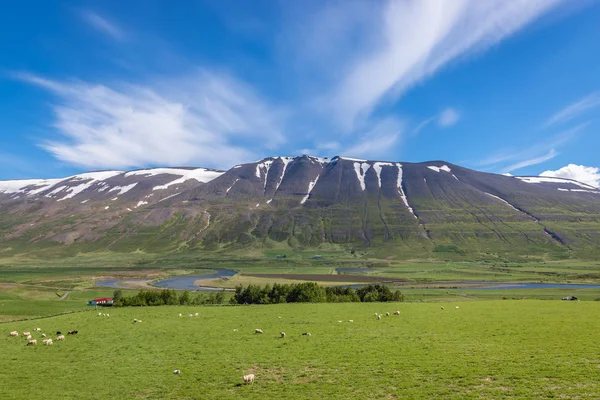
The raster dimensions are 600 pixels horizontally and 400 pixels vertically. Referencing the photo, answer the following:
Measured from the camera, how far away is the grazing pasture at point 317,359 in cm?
1805

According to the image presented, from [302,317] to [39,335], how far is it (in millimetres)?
25780

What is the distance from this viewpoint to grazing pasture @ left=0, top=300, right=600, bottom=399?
1805 cm

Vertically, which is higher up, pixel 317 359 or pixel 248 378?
pixel 248 378

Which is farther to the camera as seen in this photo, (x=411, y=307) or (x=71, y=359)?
(x=411, y=307)

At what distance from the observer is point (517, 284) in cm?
13012

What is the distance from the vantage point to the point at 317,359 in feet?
77.0

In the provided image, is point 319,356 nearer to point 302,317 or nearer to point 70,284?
point 302,317

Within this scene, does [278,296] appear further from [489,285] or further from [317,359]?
[489,285]

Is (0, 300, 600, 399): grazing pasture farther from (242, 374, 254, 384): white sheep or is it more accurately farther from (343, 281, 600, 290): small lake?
(343, 281, 600, 290): small lake

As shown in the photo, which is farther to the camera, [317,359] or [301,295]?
[301,295]

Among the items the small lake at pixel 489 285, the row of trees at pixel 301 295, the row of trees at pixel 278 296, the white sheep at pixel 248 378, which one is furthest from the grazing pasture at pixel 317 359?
the small lake at pixel 489 285

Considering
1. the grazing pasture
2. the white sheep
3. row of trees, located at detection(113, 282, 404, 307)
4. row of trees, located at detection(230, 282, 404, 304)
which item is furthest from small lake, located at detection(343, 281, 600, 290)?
the white sheep

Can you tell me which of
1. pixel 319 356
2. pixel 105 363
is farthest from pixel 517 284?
pixel 105 363

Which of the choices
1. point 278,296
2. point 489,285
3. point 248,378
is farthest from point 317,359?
point 489,285
